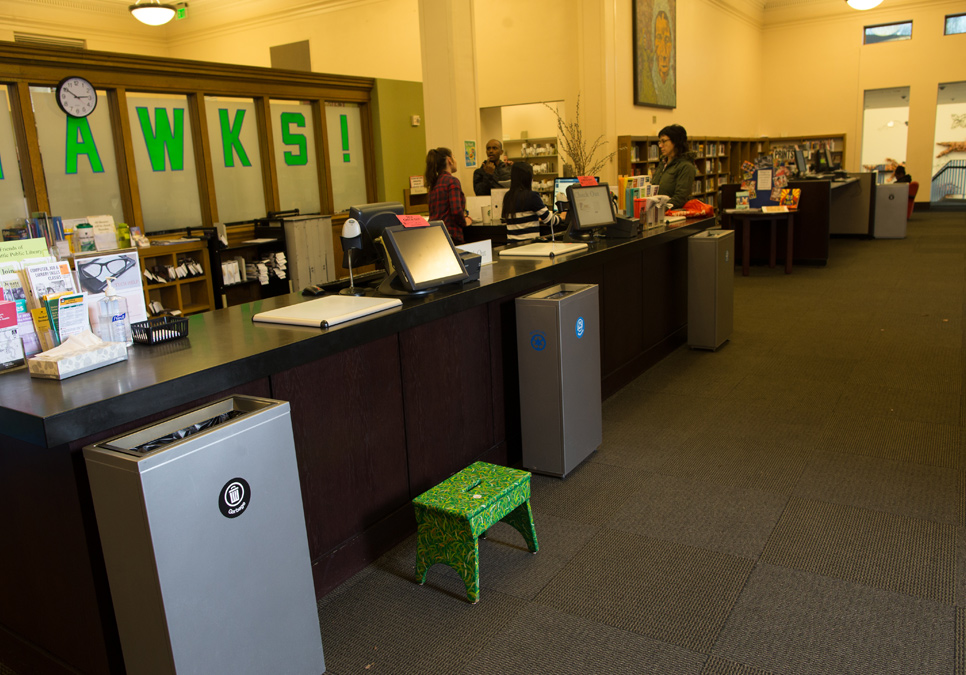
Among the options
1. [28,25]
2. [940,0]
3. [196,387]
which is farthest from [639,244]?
→ [940,0]

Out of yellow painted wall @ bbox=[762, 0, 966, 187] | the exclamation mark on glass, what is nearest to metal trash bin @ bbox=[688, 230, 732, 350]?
the exclamation mark on glass

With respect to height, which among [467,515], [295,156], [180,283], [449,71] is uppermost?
[449,71]

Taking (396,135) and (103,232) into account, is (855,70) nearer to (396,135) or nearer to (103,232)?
(396,135)

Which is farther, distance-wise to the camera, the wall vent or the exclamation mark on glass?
the wall vent

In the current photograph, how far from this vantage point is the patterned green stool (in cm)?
230

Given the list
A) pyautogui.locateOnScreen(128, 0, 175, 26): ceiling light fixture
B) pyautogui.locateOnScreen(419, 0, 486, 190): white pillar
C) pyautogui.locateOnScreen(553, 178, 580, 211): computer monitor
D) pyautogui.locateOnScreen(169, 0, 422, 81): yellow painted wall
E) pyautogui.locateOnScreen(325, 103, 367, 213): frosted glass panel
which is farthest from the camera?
pyautogui.locateOnScreen(169, 0, 422, 81): yellow painted wall

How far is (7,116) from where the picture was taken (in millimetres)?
5902

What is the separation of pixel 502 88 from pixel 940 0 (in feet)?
34.3

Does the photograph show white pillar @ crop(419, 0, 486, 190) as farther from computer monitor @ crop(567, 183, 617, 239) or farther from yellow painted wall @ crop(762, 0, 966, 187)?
yellow painted wall @ crop(762, 0, 966, 187)

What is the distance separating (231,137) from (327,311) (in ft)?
19.6

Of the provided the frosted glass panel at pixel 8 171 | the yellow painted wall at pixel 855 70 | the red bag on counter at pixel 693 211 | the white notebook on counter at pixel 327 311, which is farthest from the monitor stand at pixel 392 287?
the yellow painted wall at pixel 855 70

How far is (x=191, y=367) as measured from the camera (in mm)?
1937

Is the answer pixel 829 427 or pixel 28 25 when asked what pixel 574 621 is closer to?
pixel 829 427

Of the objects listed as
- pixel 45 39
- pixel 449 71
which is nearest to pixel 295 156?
pixel 449 71
